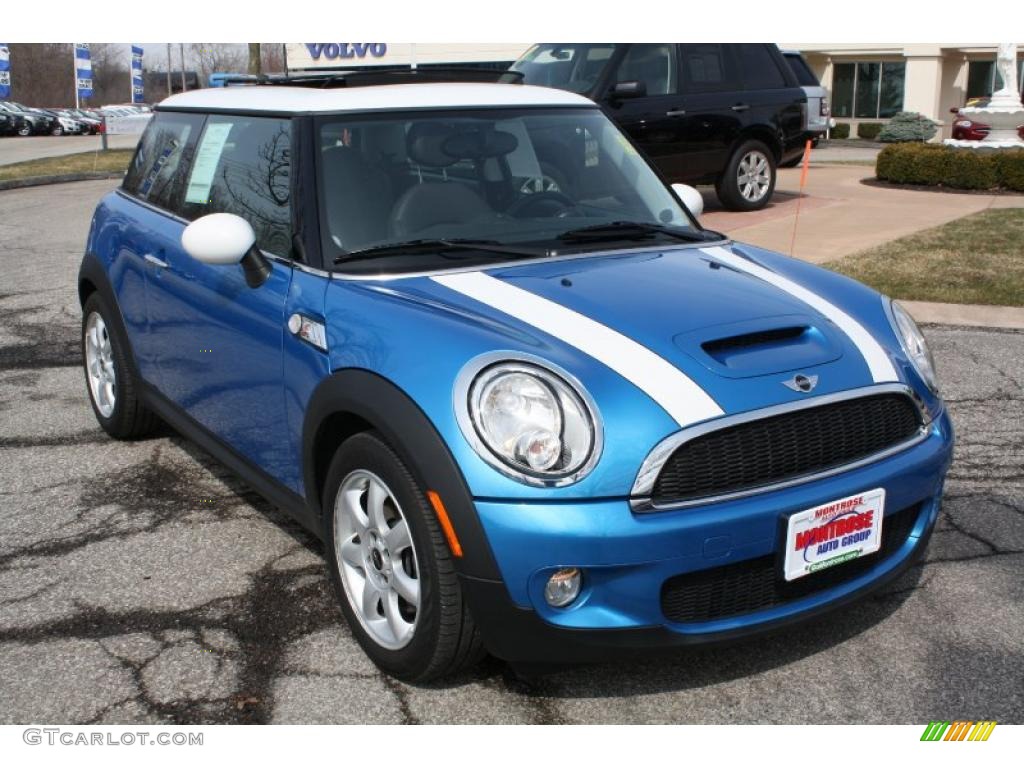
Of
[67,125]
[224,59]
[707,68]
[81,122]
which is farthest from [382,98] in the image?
[224,59]

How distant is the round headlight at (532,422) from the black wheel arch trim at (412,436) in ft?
0.37

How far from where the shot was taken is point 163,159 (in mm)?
4855

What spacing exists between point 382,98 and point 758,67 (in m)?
9.05

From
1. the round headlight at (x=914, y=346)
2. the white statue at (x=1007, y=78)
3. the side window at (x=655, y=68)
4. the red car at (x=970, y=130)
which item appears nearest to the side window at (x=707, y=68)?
the side window at (x=655, y=68)

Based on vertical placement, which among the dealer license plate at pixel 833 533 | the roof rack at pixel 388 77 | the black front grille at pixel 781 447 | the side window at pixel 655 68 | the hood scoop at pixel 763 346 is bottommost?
the dealer license plate at pixel 833 533

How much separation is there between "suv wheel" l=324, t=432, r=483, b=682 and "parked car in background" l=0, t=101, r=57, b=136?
39.2m

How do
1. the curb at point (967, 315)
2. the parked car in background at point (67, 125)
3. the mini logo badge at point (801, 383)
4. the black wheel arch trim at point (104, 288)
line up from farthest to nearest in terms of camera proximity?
the parked car in background at point (67, 125) < the curb at point (967, 315) < the black wheel arch trim at point (104, 288) < the mini logo badge at point (801, 383)

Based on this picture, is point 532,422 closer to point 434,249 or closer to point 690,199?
point 434,249

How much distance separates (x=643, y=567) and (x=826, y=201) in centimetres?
1158

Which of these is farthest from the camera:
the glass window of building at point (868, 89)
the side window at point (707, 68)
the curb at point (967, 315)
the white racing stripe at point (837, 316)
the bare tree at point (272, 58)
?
the bare tree at point (272, 58)

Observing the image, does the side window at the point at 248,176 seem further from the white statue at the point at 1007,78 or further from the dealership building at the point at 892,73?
the dealership building at the point at 892,73

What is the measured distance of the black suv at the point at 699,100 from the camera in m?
11.1

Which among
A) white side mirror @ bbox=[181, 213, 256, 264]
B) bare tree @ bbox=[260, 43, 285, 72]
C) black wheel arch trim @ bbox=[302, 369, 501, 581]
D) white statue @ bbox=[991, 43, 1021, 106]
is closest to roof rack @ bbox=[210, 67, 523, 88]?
white side mirror @ bbox=[181, 213, 256, 264]

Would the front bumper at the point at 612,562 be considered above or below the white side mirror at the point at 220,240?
below
